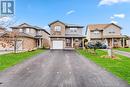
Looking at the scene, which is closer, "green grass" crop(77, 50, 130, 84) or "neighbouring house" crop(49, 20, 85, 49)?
"green grass" crop(77, 50, 130, 84)

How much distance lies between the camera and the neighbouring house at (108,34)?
68.9 m

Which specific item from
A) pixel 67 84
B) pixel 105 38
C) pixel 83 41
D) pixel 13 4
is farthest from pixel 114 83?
Answer: pixel 105 38

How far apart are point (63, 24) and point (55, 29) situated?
8.20 ft

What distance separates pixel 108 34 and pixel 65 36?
1385 cm

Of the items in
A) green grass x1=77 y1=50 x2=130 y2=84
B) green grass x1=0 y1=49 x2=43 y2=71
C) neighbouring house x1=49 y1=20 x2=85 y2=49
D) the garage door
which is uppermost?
neighbouring house x1=49 y1=20 x2=85 y2=49

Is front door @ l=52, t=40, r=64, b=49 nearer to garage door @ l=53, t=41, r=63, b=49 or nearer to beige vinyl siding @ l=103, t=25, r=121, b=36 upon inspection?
garage door @ l=53, t=41, r=63, b=49

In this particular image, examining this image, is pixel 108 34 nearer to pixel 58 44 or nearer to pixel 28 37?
pixel 58 44

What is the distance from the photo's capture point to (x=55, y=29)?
6525 cm

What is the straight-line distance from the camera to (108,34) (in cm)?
7056

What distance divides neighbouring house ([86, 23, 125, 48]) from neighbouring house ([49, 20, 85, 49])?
6.97 meters

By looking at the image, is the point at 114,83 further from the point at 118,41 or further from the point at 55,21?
the point at 118,41

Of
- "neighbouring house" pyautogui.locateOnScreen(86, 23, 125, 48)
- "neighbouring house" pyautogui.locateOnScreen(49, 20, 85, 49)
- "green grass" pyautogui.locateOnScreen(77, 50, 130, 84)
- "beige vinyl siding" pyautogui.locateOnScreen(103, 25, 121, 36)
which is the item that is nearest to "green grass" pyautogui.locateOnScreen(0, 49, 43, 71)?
"green grass" pyautogui.locateOnScreen(77, 50, 130, 84)

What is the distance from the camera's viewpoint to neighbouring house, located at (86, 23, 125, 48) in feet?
226

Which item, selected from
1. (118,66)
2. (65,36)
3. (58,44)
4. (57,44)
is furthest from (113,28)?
(118,66)
